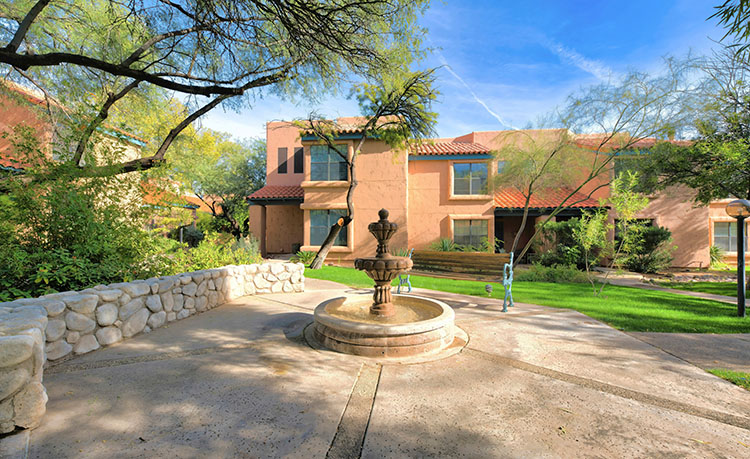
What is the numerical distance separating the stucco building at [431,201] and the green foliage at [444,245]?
0.85ft

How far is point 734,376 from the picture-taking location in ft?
11.1

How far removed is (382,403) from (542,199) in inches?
653

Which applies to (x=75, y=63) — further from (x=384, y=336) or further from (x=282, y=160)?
(x=282, y=160)

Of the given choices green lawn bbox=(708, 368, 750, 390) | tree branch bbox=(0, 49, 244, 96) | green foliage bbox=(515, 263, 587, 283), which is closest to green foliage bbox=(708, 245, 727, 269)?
green foliage bbox=(515, 263, 587, 283)

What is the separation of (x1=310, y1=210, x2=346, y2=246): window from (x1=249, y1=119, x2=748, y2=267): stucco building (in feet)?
0.17

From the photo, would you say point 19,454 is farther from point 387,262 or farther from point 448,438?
point 387,262

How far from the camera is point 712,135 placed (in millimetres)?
9742

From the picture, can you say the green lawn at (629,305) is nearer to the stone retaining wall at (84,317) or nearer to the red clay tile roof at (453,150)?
the stone retaining wall at (84,317)

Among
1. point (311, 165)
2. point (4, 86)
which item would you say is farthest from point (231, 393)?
point (311, 165)

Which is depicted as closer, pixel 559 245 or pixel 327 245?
pixel 327 245

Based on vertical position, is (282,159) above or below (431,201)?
above

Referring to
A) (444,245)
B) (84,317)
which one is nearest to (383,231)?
Result: (84,317)

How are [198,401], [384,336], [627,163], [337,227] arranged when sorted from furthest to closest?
1. [337,227]
2. [627,163]
3. [384,336]
4. [198,401]

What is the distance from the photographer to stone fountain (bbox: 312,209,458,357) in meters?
3.93
